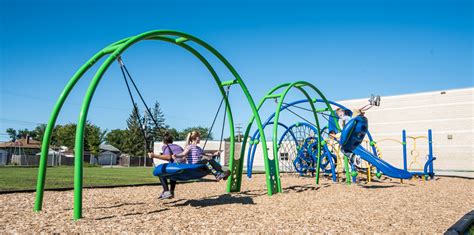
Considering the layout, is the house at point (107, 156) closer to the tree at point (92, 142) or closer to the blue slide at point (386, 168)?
the tree at point (92, 142)

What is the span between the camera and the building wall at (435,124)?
32.2 m

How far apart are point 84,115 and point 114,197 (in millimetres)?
3287

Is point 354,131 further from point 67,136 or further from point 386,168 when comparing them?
point 67,136

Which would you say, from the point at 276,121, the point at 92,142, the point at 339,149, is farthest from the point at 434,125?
the point at 92,142

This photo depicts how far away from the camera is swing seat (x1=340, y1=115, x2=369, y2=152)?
964 centimetres

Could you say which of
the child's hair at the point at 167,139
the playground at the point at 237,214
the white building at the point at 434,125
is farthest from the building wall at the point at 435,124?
the child's hair at the point at 167,139

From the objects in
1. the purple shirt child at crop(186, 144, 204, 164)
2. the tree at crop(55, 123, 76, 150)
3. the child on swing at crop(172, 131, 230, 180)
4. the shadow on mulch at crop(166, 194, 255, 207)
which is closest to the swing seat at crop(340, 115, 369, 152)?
the shadow on mulch at crop(166, 194, 255, 207)

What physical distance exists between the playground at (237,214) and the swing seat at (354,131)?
2149 mm

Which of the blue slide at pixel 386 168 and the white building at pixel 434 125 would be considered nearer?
the blue slide at pixel 386 168

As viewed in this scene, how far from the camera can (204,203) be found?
7.01 meters

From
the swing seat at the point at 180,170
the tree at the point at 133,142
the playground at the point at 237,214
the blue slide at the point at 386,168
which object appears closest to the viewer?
the playground at the point at 237,214

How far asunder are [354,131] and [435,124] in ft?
94.3

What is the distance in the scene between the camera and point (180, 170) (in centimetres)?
574

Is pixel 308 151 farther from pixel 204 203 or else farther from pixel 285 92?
pixel 204 203
